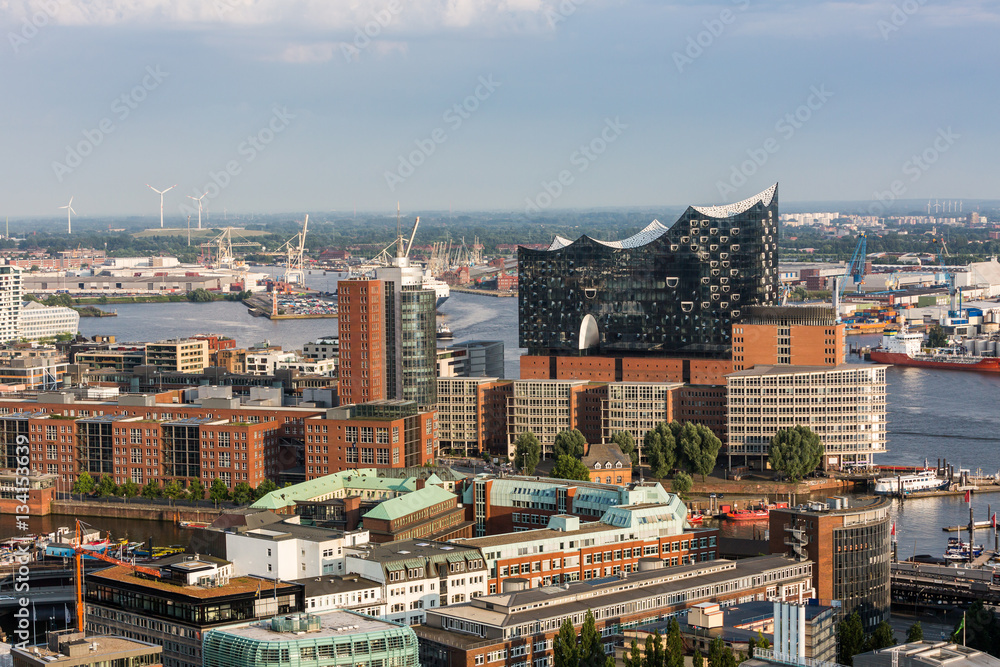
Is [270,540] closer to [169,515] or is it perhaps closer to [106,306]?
[169,515]

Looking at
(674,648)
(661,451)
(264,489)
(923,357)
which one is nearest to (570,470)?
(661,451)

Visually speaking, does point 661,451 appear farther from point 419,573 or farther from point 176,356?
point 176,356

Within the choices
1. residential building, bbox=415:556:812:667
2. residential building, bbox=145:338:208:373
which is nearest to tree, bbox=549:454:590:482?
residential building, bbox=415:556:812:667

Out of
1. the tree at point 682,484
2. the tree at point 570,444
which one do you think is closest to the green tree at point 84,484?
the tree at point 570,444

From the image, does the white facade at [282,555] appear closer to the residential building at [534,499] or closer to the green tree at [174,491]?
the residential building at [534,499]

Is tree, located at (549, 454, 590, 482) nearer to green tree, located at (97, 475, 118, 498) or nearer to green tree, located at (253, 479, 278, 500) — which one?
green tree, located at (253, 479, 278, 500)

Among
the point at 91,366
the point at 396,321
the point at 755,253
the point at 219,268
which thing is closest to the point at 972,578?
the point at 396,321
